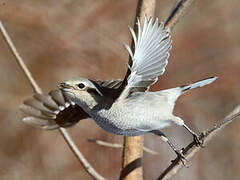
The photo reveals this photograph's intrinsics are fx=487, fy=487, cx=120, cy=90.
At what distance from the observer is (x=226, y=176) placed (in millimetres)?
3723

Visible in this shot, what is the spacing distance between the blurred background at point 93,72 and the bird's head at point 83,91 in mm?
1615

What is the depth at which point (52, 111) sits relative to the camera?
228cm

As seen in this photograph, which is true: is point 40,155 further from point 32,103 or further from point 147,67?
point 147,67

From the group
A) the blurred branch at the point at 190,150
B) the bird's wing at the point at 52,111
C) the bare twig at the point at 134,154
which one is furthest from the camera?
the bird's wing at the point at 52,111

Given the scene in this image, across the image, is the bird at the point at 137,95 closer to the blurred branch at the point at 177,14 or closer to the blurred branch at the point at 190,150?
the blurred branch at the point at 190,150

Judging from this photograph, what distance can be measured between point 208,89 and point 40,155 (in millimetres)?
1425

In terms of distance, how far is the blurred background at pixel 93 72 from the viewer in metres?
3.60

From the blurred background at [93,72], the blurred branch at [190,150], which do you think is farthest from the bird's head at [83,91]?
the blurred background at [93,72]

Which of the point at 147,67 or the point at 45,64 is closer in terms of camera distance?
the point at 147,67

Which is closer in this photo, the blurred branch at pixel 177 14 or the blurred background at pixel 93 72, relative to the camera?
the blurred branch at pixel 177 14

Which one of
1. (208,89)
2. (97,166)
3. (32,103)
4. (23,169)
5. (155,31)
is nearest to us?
(155,31)

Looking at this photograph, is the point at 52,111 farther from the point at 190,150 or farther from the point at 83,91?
the point at 190,150

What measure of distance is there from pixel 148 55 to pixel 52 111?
727 mm

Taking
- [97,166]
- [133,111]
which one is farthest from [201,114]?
[133,111]
